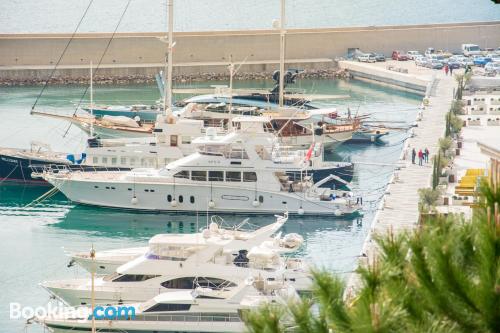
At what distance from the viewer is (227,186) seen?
41.3m

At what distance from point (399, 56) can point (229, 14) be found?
234ft

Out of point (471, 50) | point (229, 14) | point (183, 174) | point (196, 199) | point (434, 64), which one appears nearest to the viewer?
point (183, 174)

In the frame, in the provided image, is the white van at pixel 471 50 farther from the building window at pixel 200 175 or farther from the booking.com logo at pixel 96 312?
the booking.com logo at pixel 96 312

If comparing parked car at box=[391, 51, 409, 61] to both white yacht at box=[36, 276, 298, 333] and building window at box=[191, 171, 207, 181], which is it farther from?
white yacht at box=[36, 276, 298, 333]

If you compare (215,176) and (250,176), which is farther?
(215,176)

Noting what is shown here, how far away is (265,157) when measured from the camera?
4106cm

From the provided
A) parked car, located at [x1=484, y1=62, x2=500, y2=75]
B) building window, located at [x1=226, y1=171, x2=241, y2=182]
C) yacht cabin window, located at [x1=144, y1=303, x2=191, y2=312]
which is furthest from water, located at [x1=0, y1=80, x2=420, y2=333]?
parked car, located at [x1=484, y1=62, x2=500, y2=75]

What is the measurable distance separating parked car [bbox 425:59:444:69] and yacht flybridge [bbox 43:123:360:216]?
109ft

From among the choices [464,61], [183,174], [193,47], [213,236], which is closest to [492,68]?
[464,61]

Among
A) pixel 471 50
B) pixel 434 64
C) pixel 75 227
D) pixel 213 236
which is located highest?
pixel 471 50

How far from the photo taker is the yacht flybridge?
40.9 m

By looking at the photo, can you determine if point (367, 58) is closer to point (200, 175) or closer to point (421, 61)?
point (421, 61)

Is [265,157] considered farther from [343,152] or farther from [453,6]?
[453,6]

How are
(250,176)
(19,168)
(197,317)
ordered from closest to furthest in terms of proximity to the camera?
(197,317) → (250,176) → (19,168)
